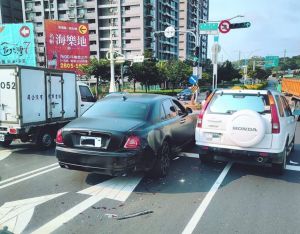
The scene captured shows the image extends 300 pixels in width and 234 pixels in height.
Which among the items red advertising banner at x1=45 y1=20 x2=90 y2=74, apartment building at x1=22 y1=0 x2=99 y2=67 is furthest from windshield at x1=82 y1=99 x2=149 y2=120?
apartment building at x1=22 y1=0 x2=99 y2=67

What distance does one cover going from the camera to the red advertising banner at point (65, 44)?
77.8ft

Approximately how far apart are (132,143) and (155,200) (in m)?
0.99

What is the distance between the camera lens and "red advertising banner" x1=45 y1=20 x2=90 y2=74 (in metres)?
23.7

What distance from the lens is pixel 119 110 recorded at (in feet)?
19.5

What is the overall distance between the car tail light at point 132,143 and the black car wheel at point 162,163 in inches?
28.3

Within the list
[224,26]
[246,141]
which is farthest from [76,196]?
[224,26]

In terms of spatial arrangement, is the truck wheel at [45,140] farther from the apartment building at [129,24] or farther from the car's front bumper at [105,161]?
the apartment building at [129,24]

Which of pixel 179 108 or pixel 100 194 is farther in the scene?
pixel 179 108

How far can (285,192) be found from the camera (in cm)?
516

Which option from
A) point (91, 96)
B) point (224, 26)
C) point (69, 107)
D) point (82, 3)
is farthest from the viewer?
point (82, 3)

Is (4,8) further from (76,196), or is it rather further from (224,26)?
(76,196)

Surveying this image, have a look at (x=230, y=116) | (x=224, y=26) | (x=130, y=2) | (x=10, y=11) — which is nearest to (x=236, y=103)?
(x=230, y=116)

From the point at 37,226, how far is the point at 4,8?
84445 mm

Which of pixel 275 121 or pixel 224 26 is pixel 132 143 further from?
pixel 224 26
